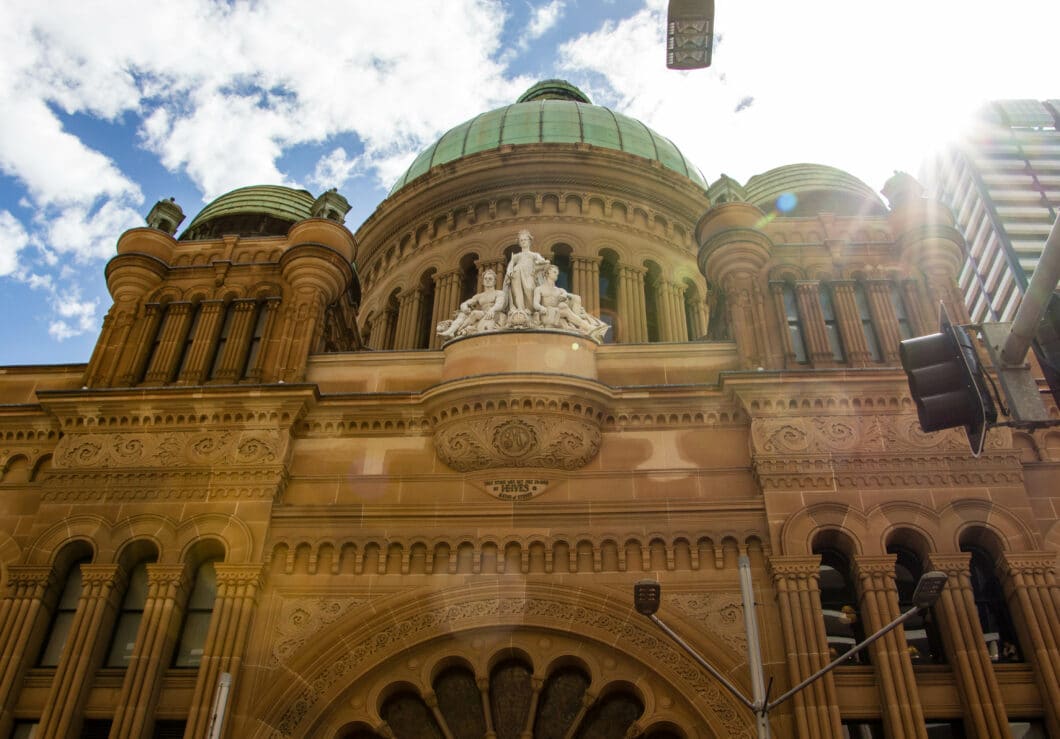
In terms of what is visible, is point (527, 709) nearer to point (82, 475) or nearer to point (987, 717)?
point (987, 717)

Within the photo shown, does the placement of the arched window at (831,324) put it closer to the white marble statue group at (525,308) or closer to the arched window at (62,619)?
the white marble statue group at (525,308)

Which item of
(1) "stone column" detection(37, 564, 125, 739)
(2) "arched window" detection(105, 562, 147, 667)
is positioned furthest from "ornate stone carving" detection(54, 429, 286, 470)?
(1) "stone column" detection(37, 564, 125, 739)

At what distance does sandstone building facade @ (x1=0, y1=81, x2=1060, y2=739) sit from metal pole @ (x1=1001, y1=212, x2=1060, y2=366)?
9.98 meters

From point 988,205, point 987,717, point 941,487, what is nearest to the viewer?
point 987,717

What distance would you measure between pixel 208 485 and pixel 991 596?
1680 centimetres

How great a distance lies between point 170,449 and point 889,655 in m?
15.9

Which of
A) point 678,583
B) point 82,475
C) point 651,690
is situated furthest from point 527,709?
point 82,475

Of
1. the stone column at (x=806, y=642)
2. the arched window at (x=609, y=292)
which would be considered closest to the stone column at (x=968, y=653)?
the stone column at (x=806, y=642)

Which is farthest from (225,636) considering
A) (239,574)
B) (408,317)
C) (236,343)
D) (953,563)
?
(408,317)

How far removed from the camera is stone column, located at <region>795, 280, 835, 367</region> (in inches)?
902

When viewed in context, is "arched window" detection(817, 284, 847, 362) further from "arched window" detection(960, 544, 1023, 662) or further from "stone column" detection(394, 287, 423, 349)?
"stone column" detection(394, 287, 423, 349)

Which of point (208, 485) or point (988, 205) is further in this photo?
point (988, 205)

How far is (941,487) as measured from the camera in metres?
19.9

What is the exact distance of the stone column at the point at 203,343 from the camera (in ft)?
77.8
